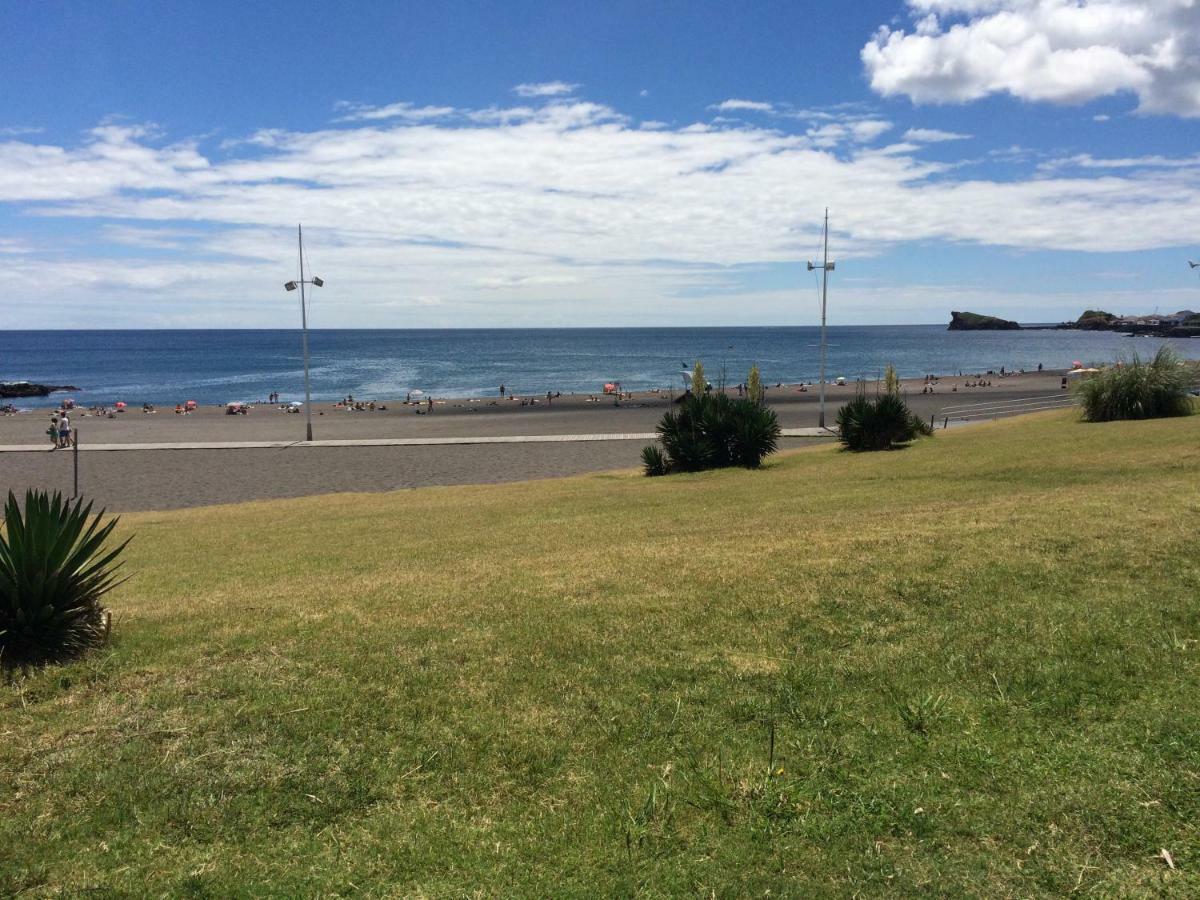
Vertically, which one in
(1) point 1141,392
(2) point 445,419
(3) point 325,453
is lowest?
(3) point 325,453

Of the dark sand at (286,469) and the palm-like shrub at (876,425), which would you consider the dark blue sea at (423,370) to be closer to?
the dark sand at (286,469)

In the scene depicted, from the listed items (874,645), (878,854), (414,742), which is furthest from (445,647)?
(878,854)

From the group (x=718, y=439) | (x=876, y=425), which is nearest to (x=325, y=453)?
(x=718, y=439)

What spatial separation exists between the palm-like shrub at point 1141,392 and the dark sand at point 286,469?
359 inches

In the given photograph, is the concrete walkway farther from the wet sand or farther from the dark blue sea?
the dark blue sea

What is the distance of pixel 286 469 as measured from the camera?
1085 inches

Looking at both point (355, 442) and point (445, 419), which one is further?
point (445, 419)

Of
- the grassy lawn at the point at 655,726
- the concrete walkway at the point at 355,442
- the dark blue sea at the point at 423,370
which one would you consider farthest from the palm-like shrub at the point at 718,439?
the dark blue sea at the point at 423,370

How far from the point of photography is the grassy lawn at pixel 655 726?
158 inches

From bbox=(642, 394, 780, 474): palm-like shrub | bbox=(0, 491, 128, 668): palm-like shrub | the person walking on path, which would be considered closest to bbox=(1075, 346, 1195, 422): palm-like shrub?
bbox=(642, 394, 780, 474): palm-like shrub

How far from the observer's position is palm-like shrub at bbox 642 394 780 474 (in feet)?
68.7

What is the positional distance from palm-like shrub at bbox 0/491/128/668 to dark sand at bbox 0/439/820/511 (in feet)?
49.7

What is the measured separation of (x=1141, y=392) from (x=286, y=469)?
23475 mm

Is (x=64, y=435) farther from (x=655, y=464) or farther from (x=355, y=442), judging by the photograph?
(x=655, y=464)
